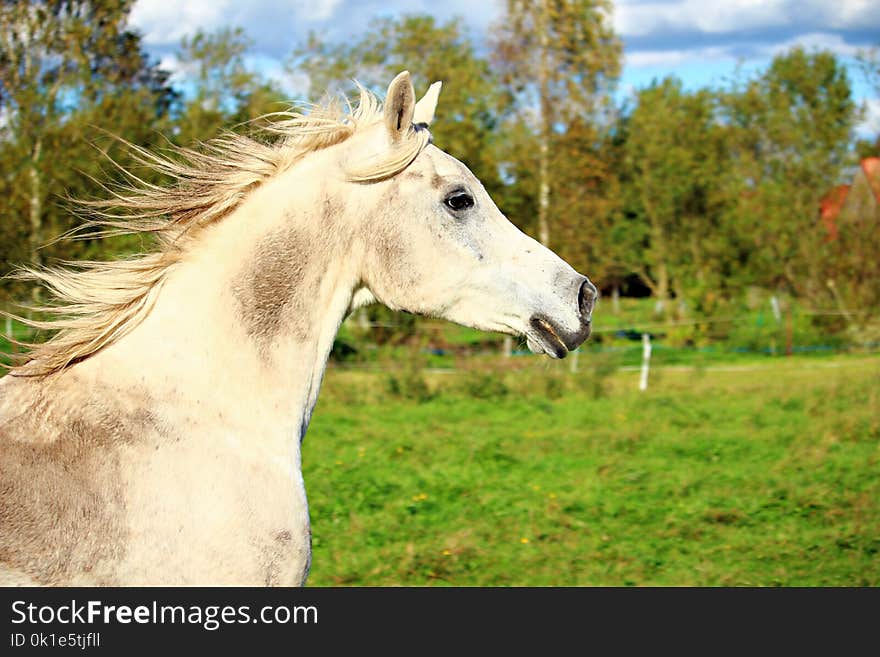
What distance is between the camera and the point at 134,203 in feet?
8.78

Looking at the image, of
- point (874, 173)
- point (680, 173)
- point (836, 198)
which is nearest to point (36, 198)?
point (874, 173)

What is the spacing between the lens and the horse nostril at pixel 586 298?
2.71 metres

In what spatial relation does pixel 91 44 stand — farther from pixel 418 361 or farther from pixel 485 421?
pixel 485 421

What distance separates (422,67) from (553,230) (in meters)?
4.64

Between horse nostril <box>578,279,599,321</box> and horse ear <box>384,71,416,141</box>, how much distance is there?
74cm

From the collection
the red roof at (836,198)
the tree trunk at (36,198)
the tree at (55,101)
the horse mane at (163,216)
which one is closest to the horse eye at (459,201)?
the horse mane at (163,216)

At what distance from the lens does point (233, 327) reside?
2510 millimetres

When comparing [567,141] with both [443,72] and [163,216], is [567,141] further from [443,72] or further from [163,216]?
[163,216]

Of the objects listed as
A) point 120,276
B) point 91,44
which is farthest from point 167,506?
point 91,44

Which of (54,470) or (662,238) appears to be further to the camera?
(662,238)

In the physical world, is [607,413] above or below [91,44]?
below

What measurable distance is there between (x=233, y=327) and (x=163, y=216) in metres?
0.52

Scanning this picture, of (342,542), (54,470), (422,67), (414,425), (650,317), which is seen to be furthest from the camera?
(650,317)

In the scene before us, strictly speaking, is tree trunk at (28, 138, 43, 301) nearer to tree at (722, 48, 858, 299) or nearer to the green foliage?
the green foliage
